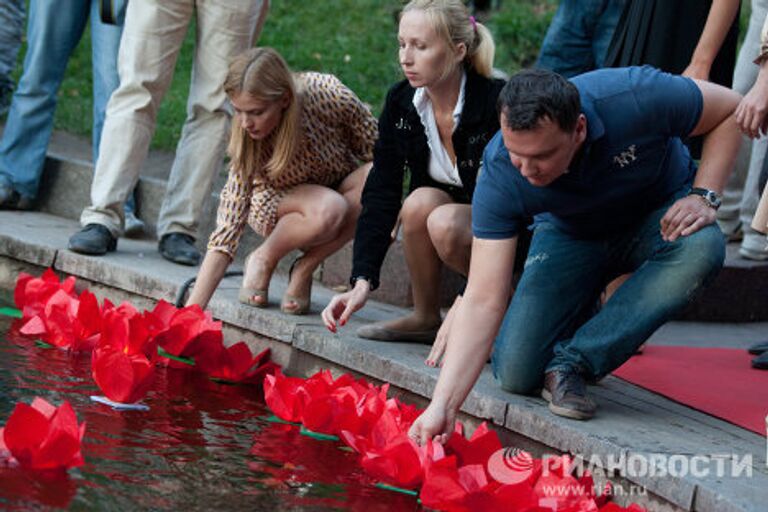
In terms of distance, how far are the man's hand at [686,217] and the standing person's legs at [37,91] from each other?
347 centimetres

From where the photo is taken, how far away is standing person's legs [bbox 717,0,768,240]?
5.84m

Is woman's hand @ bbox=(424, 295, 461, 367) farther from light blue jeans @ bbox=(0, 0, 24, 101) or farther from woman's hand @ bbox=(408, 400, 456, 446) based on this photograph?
light blue jeans @ bbox=(0, 0, 24, 101)

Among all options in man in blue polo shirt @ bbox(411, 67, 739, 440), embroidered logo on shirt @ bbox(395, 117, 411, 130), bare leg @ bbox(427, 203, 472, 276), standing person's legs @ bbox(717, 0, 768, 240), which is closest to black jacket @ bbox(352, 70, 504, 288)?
embroidered logo on shirt @ bbox(395, 117, 411, 130)

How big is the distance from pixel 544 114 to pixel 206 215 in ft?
9.96

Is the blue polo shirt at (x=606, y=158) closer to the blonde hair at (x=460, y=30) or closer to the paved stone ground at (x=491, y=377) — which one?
the paved stone ground at (x=491, y=377)

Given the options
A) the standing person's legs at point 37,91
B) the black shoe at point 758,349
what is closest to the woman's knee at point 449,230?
the black shoe at point 758,349

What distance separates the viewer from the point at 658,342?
5449 millimetres

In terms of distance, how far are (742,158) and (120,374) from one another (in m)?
3.83

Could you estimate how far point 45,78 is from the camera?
665cm

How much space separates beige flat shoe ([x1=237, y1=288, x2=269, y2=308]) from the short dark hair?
71.4 inches

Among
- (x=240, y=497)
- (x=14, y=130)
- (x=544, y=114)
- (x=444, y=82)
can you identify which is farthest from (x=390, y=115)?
(x=14, y=130)

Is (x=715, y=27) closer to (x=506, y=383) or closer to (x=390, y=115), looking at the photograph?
(x=390, y=115)

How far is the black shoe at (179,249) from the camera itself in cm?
584

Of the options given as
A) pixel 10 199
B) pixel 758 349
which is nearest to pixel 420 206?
pixel 758 349
